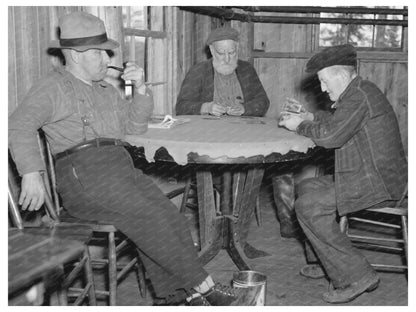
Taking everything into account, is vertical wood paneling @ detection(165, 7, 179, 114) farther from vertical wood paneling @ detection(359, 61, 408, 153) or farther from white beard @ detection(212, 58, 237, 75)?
vertical wood paneling @ detection(359, 61, 408, 153)

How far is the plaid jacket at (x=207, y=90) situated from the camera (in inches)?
167

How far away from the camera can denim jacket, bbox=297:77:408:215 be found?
291 cm

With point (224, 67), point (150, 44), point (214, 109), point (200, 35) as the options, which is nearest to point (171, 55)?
point (150, 44)

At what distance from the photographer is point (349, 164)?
3027 millimetres

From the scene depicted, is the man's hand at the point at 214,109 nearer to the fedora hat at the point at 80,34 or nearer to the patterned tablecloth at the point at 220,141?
the patterned tablecloth at the point at 220,141

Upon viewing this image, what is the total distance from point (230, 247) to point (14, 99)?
5.45 ft

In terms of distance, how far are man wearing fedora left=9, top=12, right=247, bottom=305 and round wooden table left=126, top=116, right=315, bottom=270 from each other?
24cm

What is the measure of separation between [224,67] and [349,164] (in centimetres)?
158

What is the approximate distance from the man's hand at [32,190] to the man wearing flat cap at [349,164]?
1451 mm

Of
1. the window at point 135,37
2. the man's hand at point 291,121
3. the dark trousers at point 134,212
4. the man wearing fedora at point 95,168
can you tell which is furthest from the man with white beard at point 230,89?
the dark trousers at point 134,212

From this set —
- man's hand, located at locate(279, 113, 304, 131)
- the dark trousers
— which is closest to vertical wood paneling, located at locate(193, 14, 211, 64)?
man's hand, located at locate(279, 113, 304, 131)

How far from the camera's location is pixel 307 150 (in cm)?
295

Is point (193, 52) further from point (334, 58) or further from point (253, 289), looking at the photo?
point (253, 289)

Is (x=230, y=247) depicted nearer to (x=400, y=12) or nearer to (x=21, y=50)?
(x=21, y=50)
